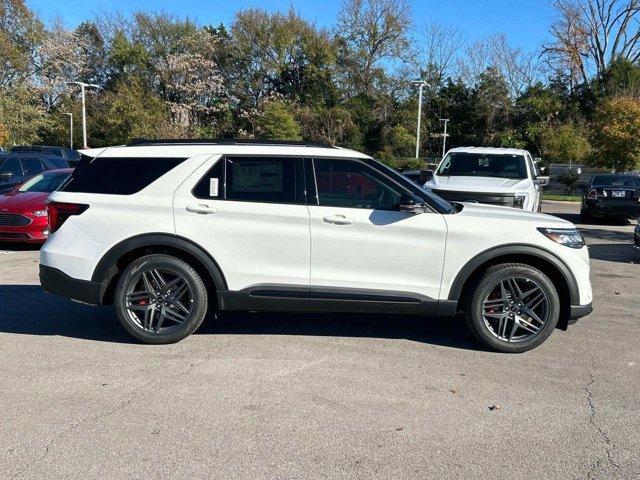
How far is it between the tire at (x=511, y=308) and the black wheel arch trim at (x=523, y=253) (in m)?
0.13

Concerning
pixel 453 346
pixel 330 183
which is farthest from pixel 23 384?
pixel 453 346

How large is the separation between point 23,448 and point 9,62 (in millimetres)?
42580

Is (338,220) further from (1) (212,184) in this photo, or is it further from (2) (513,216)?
(2) (513,216)

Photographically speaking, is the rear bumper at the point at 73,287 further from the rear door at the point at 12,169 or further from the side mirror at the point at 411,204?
the rear door at the point at 12,169

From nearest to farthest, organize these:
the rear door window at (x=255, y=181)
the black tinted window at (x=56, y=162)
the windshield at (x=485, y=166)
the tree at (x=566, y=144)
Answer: the rear door window at (x=255, y=181)
the windshield at (x=485, y=166)
the black tinted window at (x=56, y=162)
the tree at (x=566, y=144)

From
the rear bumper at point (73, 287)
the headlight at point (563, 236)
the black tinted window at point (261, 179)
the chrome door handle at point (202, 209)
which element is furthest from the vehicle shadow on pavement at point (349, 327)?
the black tinted window at point (261, 179)

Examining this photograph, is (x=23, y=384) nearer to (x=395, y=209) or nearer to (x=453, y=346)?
(x=395, y=209)

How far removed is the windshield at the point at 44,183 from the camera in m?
11.2

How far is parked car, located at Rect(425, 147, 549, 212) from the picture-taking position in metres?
9.99

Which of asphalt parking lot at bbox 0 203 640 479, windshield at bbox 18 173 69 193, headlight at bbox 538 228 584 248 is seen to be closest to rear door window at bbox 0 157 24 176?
windshield at bbox 18 173 69 193

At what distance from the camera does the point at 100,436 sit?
3.61 m

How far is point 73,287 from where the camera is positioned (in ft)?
17.3

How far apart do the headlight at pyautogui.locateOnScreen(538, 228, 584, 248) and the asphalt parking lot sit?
3.25 feet

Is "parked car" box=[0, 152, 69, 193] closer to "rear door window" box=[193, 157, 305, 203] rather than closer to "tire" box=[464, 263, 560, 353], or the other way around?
"rear door window" box=[193, 157, 305, 203]
